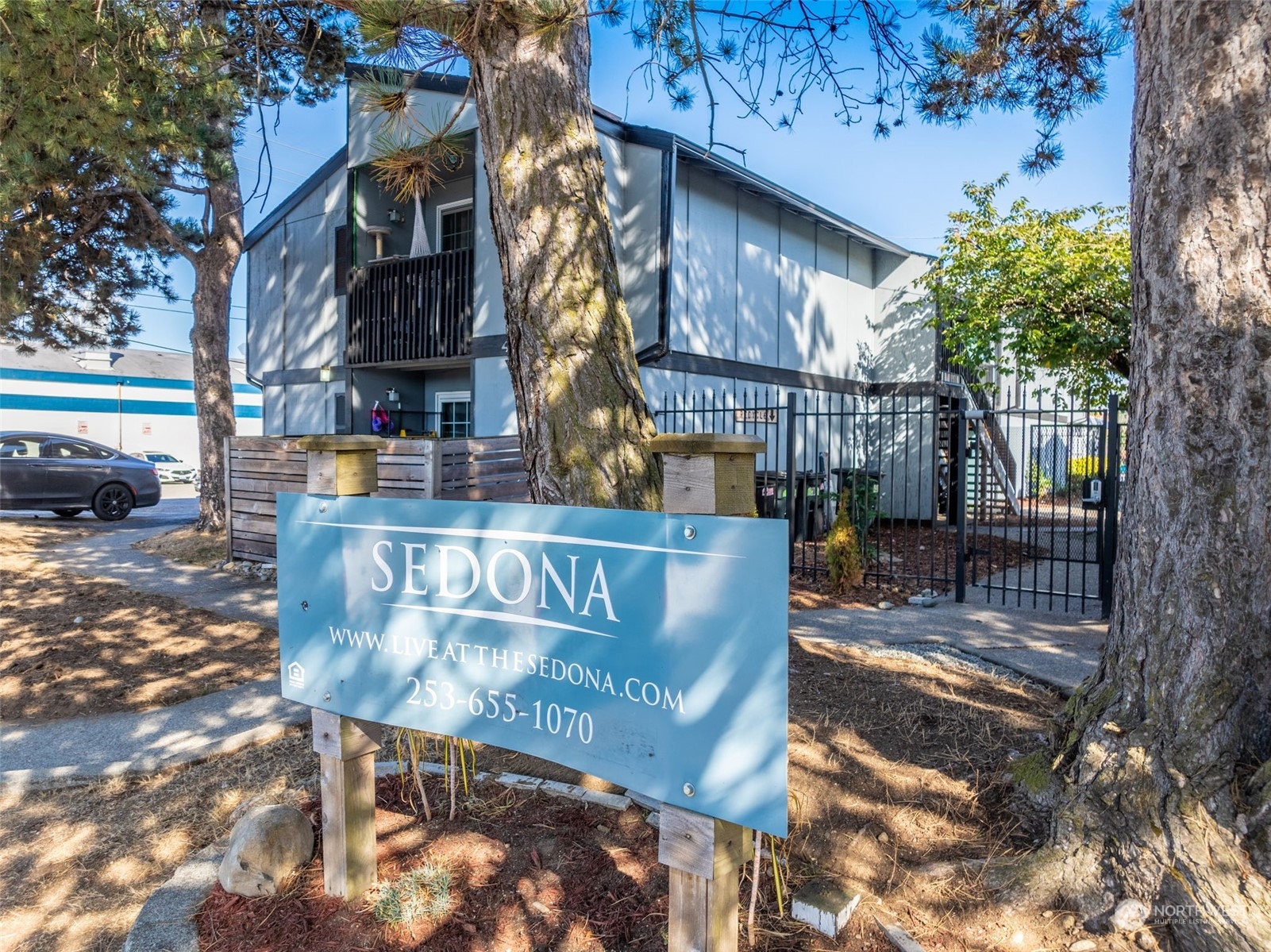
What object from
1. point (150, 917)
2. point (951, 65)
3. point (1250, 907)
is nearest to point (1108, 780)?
point (1250, 907)

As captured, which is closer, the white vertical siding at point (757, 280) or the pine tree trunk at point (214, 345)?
the pine tree trunk at point (214, 345)

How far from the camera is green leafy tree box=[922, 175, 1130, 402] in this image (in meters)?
11.4

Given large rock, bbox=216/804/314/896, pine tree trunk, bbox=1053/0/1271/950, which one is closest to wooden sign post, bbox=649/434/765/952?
pine tree trunk, bbox=1053/0/1271/950

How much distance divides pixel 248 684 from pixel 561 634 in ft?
12.9

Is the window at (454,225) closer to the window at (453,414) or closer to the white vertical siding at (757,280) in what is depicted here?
the window at (453,414)

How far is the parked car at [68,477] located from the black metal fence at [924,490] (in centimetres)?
1086

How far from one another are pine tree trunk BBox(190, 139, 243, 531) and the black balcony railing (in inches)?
72.6

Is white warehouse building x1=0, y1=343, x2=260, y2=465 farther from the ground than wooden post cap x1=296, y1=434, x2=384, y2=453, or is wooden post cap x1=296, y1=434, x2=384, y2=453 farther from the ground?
white warehouse building x1=0, y1=343, x2=260, y2=465

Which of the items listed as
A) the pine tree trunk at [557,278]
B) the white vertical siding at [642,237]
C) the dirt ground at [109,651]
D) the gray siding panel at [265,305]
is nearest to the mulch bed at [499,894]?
the pine tree trunk at [557,278]

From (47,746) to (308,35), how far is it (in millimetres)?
5525

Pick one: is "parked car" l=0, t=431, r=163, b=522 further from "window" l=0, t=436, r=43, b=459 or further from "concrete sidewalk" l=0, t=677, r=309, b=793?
"concrete sidewalk" l=0, t=677, r=309, b=793

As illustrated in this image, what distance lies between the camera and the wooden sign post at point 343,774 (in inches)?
103

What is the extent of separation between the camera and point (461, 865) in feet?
9.01

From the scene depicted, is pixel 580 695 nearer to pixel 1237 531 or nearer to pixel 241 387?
pixel 1237 531
